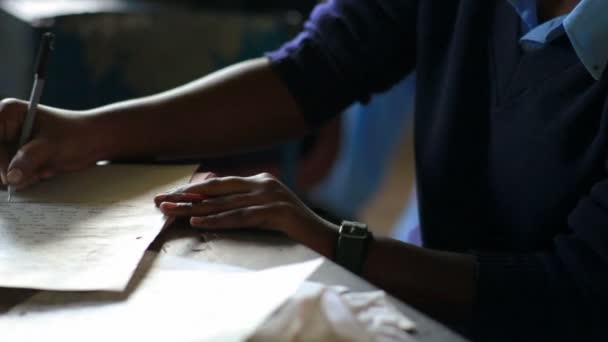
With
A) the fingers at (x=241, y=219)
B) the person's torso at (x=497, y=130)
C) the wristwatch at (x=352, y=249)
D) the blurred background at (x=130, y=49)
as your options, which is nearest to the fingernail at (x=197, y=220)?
the fingers at (x=241, y=219)

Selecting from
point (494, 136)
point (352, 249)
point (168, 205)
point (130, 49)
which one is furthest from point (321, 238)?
point (130, 49)

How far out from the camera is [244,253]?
21.5 inches

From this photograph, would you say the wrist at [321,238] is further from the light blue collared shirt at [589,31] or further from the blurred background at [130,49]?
the blurred background at [130,49]

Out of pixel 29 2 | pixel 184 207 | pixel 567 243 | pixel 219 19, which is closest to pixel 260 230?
pixel 184 207

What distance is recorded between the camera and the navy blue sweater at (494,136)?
1.98 feet

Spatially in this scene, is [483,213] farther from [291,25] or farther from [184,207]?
[291,25]

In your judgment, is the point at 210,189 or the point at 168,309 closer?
the point at 168,309

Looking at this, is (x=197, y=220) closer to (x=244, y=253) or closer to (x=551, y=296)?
(x=244, y=253)

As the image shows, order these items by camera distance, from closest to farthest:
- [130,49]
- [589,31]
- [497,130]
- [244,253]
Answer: [244,253], [589,31], [497,130], [130,49]

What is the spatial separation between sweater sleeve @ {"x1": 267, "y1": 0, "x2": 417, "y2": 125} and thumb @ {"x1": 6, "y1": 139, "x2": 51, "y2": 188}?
316 millimetres

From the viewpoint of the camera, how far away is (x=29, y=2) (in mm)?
1698

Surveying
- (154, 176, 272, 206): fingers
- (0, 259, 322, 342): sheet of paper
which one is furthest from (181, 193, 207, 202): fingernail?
(0, 259, 322, 342): sheet of paper

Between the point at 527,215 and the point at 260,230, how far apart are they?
1.02 feet

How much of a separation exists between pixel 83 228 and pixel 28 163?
155mm
